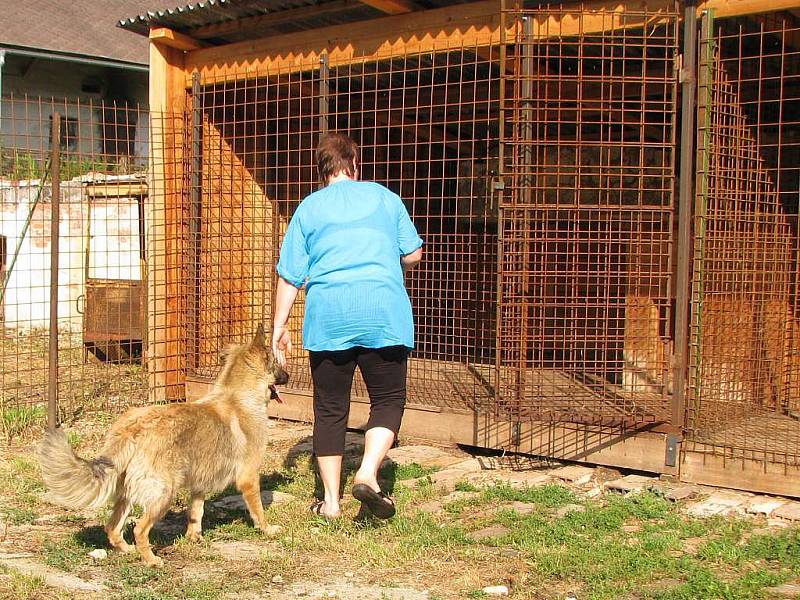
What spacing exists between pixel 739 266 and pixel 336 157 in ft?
11.9

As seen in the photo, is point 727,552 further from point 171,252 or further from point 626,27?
point 171,252

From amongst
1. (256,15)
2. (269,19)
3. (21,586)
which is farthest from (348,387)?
(256,15)

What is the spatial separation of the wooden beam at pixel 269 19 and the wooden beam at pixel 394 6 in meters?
0.42

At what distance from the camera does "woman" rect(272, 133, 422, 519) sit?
478cm

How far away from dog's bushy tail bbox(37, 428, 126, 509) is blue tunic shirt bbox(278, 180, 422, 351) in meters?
1.33

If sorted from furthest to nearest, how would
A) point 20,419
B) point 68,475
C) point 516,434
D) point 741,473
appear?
point 20,419 → point 516,434 → point 741,473 → point 68,475

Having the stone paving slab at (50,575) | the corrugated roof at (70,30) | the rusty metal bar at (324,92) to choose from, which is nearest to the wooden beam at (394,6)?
the rusty metal bar at (324,92)

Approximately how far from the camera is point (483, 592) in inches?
158

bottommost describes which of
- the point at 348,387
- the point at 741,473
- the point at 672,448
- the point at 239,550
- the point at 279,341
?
the point at 239,550

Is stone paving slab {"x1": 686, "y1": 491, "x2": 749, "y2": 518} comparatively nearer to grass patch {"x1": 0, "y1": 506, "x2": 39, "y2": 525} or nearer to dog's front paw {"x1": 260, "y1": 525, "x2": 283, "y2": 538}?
dog's front paw {"x1": 260, "y1": 525, "x2": 283, "y2": 538}

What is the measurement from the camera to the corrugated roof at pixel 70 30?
21016 mm

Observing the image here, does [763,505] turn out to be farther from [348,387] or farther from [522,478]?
[348,387]

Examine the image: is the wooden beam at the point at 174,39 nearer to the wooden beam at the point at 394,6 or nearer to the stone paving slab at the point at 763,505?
the wooden beam at the point at 394,6

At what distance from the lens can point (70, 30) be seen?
2212 centimetres
